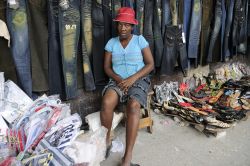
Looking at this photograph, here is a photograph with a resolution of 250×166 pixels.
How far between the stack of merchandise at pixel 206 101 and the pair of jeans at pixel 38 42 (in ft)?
5.21

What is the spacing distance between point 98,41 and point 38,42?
0.63 m

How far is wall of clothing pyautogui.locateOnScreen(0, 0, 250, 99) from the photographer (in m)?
2.76

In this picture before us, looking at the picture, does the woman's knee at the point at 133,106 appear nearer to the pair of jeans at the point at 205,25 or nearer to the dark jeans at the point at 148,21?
the dark jeans at the point at 148,21

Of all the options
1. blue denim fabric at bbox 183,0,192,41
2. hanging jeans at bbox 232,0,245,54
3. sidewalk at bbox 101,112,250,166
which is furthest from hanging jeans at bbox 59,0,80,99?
hanging jeans at bbox 232,0,245,54

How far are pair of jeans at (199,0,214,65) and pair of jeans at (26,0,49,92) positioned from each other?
2174 millimetres

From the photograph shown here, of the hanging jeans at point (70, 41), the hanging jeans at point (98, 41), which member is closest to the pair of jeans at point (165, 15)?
the hanging jeans at point (98, 41)

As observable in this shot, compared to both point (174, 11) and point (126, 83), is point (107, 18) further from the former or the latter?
point (174, 11)

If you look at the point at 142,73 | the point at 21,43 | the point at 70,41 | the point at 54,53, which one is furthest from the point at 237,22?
the point at 21,43

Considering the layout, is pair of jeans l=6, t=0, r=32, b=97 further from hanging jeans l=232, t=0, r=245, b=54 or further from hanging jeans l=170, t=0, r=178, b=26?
hanging jeans l=232, t=0, r=245, b=54

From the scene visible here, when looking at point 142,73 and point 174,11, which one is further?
point 174,11

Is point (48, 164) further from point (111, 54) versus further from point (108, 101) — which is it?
point (111, 54)

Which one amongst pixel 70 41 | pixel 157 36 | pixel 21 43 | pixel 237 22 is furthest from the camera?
pixel 237 22

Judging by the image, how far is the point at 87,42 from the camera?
123 inches

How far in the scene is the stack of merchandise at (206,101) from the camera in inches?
139
